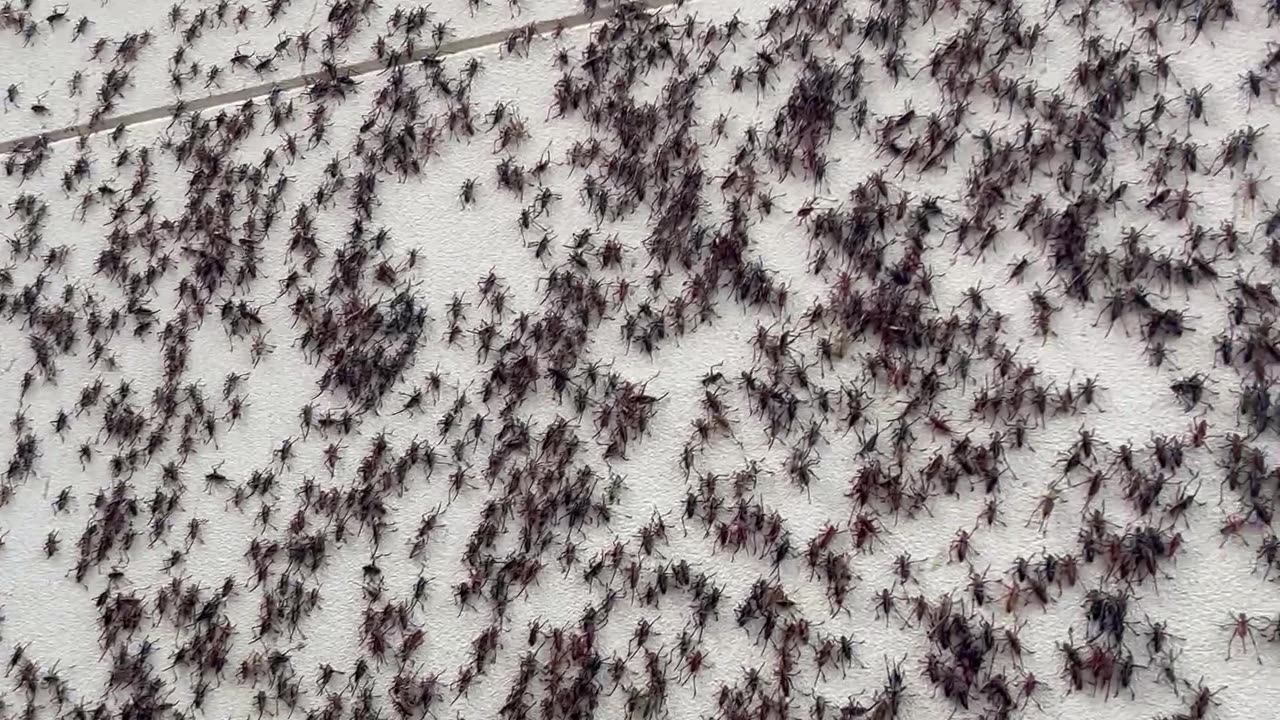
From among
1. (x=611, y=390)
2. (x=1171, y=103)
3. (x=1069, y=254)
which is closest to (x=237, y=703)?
(x=611, y=390)

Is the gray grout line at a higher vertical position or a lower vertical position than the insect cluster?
higher

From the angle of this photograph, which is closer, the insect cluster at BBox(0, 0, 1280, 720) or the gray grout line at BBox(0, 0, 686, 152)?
the insect cluster at BBox(0, 0, 1280, 720)

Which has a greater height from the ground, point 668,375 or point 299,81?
point 299,81

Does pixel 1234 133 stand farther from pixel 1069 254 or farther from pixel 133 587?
pixel 133 587

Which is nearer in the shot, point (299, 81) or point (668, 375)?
point (668, 375)

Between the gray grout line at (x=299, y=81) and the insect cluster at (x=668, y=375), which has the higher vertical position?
A: the gray grout line at (x=299, y=81)
